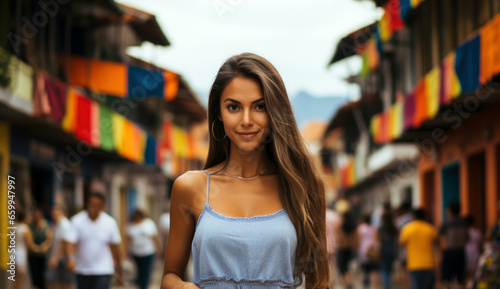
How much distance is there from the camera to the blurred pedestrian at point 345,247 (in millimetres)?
17562

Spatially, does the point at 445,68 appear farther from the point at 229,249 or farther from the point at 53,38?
the point at 229,249

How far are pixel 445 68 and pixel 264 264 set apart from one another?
13.8 metres

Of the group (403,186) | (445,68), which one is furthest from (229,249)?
(403,186)

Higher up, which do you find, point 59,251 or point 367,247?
point 367,247

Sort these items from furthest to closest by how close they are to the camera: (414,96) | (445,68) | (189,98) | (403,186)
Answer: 1. (189,98)
2. (403,186)
3. (414,96)
4. (445,68)

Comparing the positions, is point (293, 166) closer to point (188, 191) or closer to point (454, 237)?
point (188, 191)

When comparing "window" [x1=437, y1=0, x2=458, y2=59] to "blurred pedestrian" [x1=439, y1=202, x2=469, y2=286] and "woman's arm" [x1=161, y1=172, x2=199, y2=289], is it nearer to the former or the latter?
"blurred pedestrian" [x1=439, y1=202, x2=469, y2=286]

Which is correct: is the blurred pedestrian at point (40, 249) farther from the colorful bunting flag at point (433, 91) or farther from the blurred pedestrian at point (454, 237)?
the colorful bunting flag at point (433, 91)

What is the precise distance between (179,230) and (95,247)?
7057 millimetres

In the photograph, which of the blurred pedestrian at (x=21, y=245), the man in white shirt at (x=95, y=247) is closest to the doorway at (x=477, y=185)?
the blurred pedestrian at (x=21, y=245)

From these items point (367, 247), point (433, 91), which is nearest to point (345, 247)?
point (367, 247)

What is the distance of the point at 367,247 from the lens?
17938mm

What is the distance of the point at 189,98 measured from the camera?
136ft

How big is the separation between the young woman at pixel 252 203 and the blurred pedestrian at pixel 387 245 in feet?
42.4
